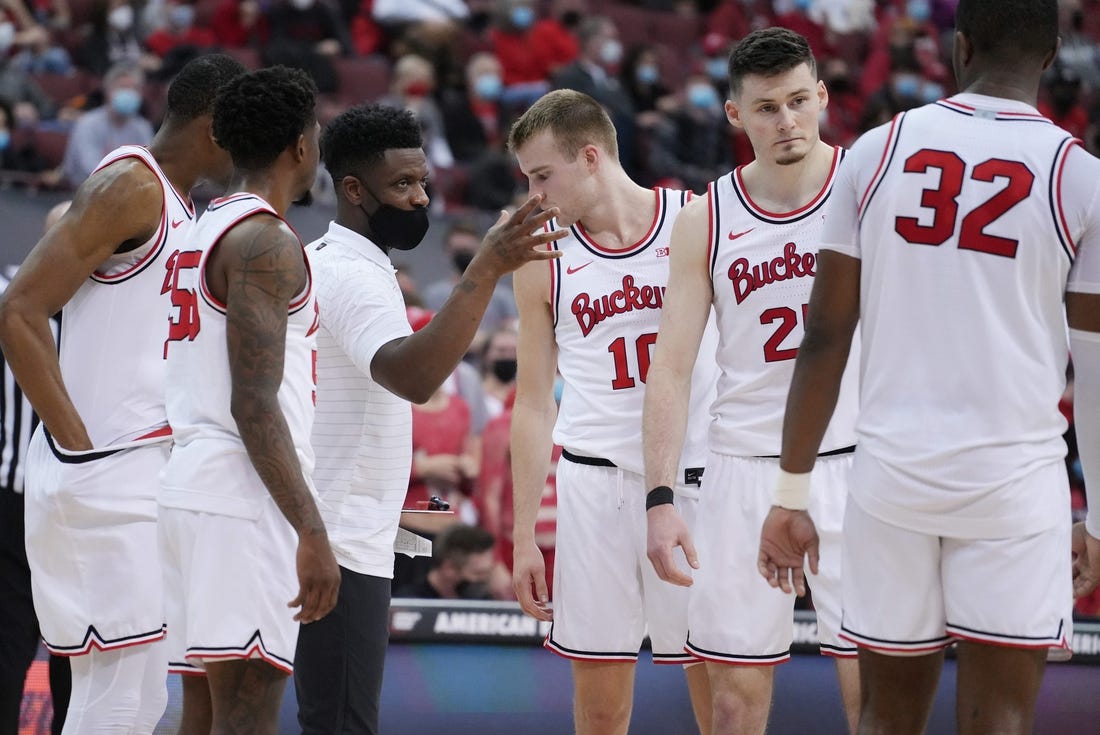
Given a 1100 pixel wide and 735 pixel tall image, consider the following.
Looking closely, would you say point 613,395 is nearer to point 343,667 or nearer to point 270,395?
point 343,667

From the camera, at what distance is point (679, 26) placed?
17484 millimetres

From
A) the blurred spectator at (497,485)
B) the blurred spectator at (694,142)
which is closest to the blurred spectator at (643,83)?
the blurred spectator at (694,142)

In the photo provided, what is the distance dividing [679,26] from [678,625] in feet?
44.0

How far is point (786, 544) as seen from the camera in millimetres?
3729

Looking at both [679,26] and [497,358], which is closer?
[497,358]

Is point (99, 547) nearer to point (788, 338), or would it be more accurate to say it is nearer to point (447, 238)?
point (788, 338)

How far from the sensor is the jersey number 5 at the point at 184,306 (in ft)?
Result: 13.0

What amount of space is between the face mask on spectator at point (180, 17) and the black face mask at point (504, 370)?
21.5 feet

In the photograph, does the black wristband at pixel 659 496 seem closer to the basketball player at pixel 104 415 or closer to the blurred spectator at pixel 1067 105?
the basketball player at pixel 104 415

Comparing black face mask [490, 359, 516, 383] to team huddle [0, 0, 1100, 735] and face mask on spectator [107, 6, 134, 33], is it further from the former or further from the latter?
face mask on spectator [107, 6, 134, 33]

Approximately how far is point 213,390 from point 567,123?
186cm

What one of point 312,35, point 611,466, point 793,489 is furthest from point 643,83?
point 793,489

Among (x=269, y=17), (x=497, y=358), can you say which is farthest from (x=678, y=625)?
(x=269, y=17)

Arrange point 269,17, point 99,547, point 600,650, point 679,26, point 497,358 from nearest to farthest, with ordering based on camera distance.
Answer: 1. point 99,547
2. point 600,650
3. point 497,358
4. point 269,17
5. point 679,26
